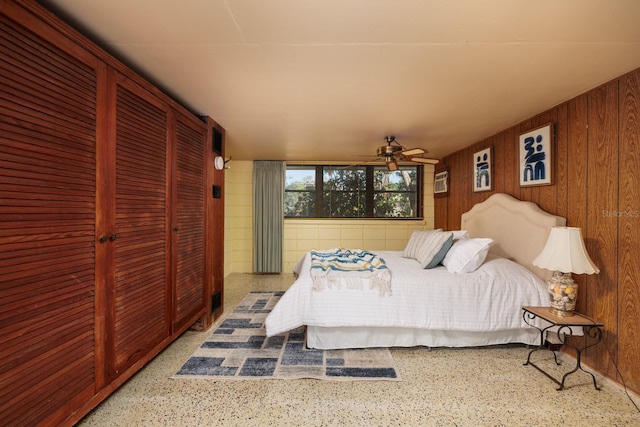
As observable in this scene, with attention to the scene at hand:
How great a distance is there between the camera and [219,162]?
124 inches

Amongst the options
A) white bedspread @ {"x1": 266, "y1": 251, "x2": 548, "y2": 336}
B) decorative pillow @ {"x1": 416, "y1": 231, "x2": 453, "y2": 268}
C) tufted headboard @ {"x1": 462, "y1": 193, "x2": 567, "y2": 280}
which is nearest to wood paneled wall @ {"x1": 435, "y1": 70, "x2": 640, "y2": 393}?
tufted headboard @ {"x1": 462, "y1": 193, "x2": 567, "y2": 280}

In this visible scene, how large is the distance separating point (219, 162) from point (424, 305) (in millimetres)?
2541

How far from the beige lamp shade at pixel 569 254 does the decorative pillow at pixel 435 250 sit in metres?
0.90

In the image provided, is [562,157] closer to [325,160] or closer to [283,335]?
[283,335]

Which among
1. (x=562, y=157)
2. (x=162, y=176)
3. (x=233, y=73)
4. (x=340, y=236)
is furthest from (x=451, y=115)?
(x=340, y=236)

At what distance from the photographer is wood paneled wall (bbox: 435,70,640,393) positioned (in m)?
1.91

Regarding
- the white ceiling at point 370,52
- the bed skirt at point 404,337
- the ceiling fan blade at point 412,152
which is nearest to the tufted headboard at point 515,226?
the bed skirt at point 404,337

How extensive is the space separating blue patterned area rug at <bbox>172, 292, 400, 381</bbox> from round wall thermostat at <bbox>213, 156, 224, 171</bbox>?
1.72 metres

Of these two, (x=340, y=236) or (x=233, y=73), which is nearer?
(x=233, y=73)

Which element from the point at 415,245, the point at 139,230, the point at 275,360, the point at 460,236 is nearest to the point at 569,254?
the point at 460,236

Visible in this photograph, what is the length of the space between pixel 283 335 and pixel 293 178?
3445 millimetres

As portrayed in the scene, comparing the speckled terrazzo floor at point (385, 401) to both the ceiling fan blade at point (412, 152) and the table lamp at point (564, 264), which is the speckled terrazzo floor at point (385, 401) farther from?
the ceiling fan blade at point (412, 152)

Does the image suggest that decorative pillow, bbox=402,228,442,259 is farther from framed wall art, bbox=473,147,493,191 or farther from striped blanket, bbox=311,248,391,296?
framed wall art, bbox=473,147,493,191

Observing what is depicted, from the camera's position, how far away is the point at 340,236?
5457mm
